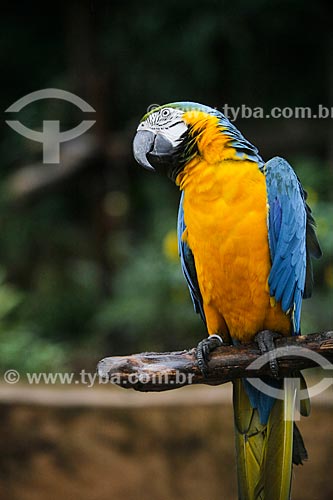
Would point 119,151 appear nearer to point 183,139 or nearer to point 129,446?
point 129,446

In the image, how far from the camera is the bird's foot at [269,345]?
1045mm

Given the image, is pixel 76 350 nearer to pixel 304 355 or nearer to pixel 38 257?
pixel 38 257

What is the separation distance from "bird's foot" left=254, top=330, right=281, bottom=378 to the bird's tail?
0.07 metres

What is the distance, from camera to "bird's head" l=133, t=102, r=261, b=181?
A: 1000mm

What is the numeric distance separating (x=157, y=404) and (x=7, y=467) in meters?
0.43

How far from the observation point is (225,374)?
3.55ft

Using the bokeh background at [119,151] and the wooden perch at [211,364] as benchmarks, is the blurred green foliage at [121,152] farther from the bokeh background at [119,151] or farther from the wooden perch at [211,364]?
the wooden perch at [211,364]

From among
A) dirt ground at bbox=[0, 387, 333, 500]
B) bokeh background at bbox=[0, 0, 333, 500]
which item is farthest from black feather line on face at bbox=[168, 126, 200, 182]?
bokeh background at bbox=[0, 0, 333, 500]

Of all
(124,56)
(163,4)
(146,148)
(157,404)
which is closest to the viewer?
(146,148)

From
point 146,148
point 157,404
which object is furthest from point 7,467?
point 146,148

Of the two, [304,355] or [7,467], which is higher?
[304,355]

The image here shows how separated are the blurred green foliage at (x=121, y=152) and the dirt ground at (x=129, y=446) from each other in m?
0.35

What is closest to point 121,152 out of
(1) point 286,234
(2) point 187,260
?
(2) point 187,260

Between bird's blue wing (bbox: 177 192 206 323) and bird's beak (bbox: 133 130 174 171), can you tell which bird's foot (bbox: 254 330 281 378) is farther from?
bird's beak (bbox: 133 130 174 171)
